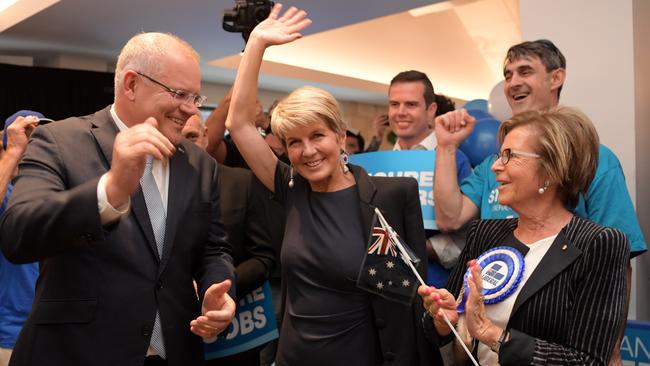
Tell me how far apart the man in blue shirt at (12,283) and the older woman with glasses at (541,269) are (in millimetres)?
1796

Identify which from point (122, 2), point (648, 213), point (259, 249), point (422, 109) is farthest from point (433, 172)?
point (122, 2)

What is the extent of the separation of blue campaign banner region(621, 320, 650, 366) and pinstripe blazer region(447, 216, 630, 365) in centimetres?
88

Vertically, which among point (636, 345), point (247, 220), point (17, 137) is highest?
point (17, 137)

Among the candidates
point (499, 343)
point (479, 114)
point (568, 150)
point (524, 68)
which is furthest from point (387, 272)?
point (479, 114)

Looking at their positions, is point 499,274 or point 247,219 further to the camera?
point 247,219

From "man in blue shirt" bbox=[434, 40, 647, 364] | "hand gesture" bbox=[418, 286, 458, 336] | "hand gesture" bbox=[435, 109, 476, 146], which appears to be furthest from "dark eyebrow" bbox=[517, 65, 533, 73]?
"hand gesture" bbox=[418, 286, 458, 336]

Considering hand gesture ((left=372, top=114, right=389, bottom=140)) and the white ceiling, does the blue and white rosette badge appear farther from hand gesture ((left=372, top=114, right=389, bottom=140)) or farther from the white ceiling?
the white ceiling

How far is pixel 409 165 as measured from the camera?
292cm

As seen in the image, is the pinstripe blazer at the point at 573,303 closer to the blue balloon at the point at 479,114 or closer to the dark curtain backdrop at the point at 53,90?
the blue balloon at the point at 479,114

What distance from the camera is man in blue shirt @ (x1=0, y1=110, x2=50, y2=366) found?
2.86m

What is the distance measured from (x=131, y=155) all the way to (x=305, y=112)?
78cm

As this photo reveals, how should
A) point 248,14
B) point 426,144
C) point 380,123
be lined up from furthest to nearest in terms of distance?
point 380,123 → point 426,144 → point 248,14

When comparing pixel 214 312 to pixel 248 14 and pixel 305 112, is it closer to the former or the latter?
pixel 305 112

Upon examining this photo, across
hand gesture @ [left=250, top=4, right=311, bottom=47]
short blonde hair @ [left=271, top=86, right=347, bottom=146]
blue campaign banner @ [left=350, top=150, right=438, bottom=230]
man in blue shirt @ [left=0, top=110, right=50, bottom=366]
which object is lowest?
man in blue shirt @ [left=0, top=110, right=50, bottom=366]
